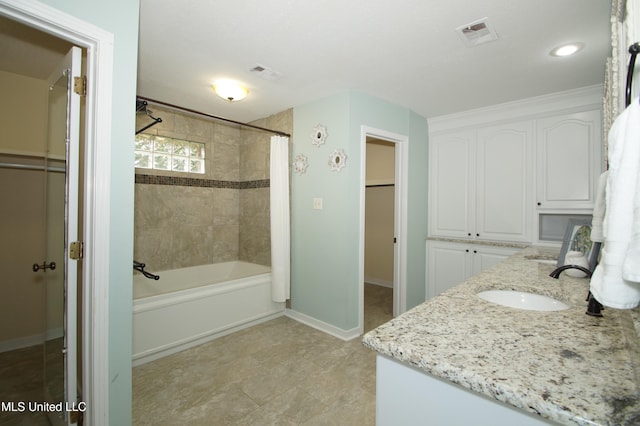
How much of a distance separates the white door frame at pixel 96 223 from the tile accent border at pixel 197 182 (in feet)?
7.28

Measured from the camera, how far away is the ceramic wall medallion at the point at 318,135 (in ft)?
9.54

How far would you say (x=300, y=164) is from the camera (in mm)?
3182

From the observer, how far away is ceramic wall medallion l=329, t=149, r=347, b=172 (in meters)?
2.75

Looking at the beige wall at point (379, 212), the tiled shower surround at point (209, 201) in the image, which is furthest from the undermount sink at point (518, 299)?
the beige wall at point (379, 212)

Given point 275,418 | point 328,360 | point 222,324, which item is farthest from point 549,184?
point 222,324

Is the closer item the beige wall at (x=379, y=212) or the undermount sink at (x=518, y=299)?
the undermount sink at (x=518, y=299)

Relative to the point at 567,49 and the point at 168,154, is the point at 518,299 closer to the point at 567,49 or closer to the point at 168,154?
the point at 567,49

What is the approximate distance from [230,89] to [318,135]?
3.10ft

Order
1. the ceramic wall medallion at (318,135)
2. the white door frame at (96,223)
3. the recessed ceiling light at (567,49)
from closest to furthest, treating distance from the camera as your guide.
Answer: the white door frame at (96,223) → the recessed ceiling light at (567,49) → the ceramic wall medallion at (318,135)

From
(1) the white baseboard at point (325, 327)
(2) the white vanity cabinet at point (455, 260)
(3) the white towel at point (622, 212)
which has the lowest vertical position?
(1) the white baseboard at point (325, 327)

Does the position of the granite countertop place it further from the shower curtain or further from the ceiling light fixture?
the ceiling light fixture

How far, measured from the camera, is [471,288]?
134cm

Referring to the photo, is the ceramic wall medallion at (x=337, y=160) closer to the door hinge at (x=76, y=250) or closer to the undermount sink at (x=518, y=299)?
the undermount sink at (x=518, y=299)

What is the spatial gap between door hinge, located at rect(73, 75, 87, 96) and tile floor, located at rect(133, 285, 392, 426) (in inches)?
71.9
